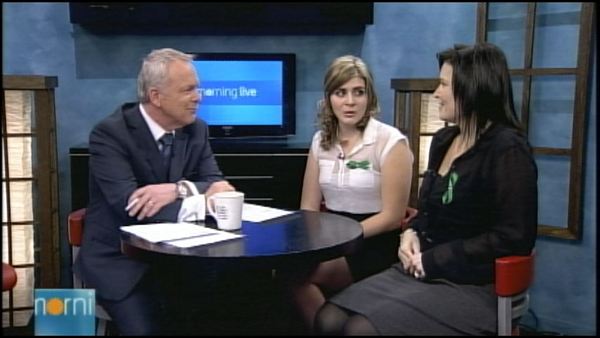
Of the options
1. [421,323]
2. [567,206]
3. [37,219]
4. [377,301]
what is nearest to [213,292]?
[377,301]

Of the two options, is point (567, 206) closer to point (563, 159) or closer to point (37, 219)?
point (563, 159)

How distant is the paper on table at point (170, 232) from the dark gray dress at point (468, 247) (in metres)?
0.34

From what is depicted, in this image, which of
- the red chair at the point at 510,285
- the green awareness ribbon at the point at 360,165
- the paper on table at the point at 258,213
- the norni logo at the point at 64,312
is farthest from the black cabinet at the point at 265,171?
the norni logo at the point at 64,312

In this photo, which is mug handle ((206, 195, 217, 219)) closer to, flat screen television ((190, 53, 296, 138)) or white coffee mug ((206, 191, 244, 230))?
white coffee mug ((206, 191, 244, 230))

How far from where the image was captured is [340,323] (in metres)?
1.52

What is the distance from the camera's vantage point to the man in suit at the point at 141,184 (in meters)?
1.58

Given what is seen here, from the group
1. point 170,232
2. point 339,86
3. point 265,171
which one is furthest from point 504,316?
point 265,171

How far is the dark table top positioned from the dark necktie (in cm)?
20

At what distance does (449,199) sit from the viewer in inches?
61.2

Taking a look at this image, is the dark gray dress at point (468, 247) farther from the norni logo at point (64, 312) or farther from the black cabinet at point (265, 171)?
the black cabinet at point (265, 171)

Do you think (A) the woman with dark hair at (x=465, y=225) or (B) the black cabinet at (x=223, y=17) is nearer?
(A) the woman with dark hair at (x=465, y=225)

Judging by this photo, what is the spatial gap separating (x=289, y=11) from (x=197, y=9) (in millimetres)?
396

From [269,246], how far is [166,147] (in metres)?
0.49

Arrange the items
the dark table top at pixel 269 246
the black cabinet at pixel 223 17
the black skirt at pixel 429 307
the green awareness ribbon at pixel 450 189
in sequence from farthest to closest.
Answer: the black cabinet at pixel 223 17 < the green awareness ribbon at pixel 450 189 < the black skirt at pixel 429 307 < the dark table top at pixel 269 246
